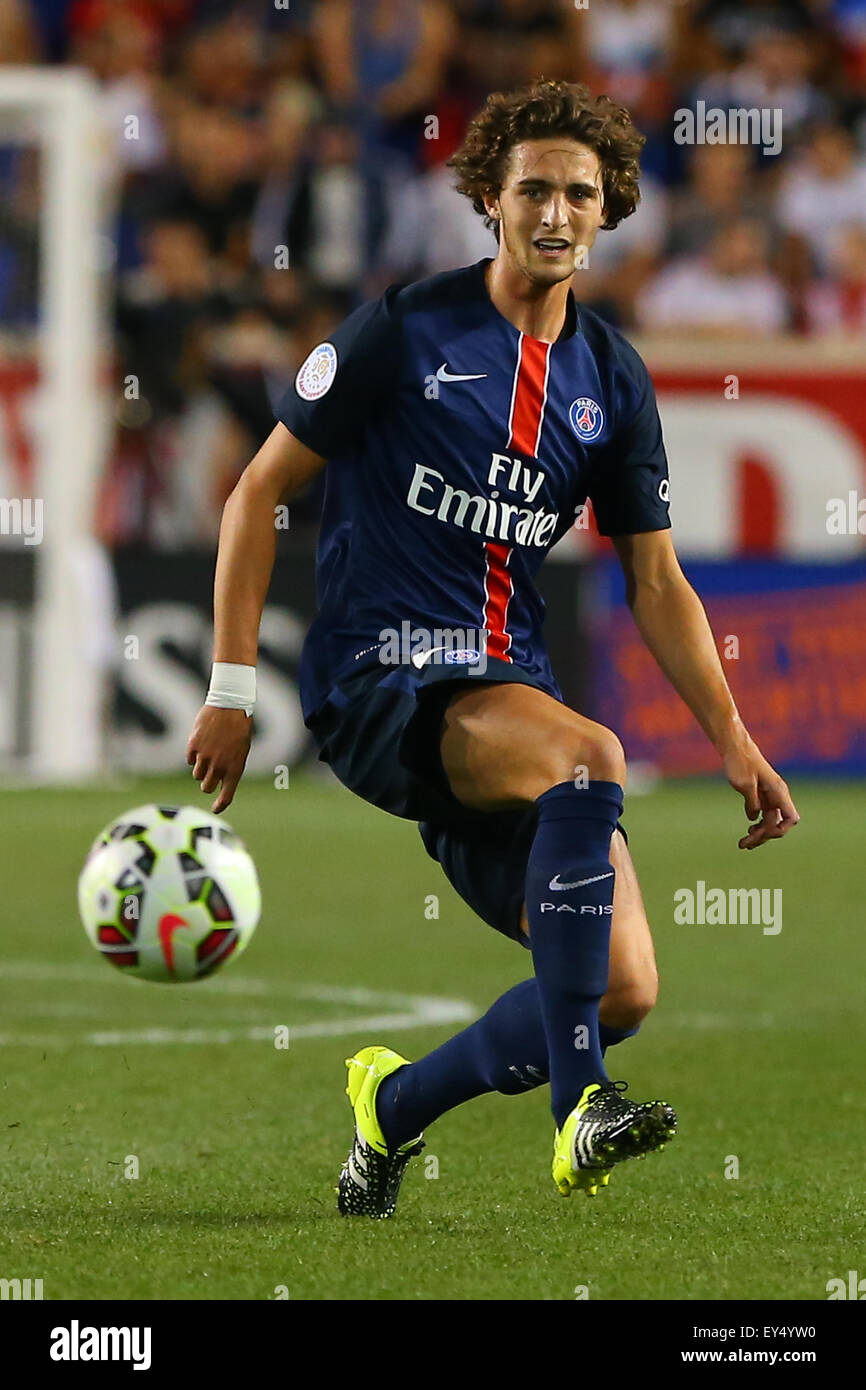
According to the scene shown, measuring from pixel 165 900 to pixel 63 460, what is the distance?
7.85m

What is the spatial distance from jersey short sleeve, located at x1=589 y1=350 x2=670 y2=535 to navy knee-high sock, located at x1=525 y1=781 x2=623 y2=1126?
0.75 meters

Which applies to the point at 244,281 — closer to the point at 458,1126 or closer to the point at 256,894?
the point at 256,894

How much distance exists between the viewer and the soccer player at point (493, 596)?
410cm

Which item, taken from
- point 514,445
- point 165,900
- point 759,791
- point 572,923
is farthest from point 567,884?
point 165,900

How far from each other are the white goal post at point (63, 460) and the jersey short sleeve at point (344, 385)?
9.01 metres

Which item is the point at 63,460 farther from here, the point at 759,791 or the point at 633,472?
the point at 759,791

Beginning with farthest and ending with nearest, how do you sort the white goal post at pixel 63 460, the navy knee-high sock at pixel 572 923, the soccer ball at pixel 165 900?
1. the white goal post at pixel 63 460
2. the soccer ball at pixel 165 900
3. the navy knee-high sock at pixel 572 923

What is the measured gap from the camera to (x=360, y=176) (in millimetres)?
15102
